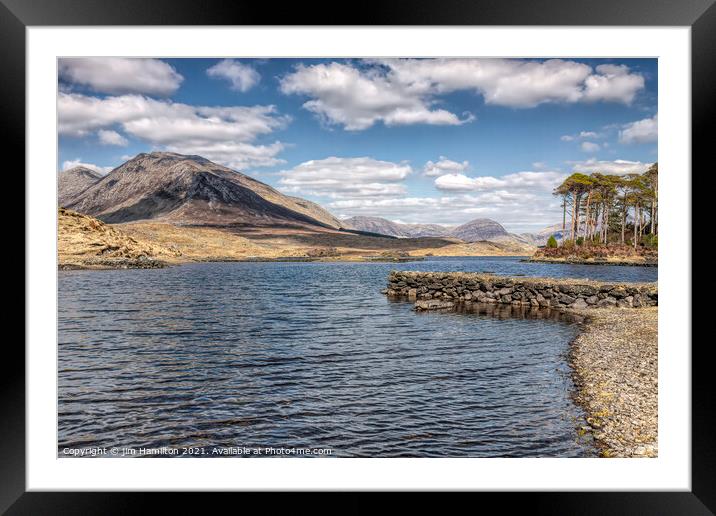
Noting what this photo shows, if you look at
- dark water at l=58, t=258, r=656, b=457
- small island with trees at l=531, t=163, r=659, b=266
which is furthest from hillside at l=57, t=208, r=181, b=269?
small island with trees at l=531, t=163, r=659, b=266

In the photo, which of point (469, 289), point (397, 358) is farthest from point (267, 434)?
point (469, 289)

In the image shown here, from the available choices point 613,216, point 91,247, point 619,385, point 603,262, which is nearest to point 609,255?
point 603,262

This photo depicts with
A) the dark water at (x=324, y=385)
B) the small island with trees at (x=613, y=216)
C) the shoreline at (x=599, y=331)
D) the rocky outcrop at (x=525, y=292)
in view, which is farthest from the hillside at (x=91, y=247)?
the small island with trees at (x=613, y=216)

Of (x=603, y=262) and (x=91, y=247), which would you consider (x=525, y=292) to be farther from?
(x=91, y=247)

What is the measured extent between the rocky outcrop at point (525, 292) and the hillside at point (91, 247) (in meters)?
51.5

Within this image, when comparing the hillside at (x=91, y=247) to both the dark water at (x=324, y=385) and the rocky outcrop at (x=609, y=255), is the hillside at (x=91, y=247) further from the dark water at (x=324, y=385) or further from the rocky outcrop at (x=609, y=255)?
the rocky outcrop at (x=609, y=255)

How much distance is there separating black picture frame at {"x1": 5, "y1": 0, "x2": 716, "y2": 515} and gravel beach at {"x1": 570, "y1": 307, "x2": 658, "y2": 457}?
1393 millimetres

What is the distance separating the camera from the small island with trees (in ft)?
184

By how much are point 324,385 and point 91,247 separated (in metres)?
72.1

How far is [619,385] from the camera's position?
380 inches
